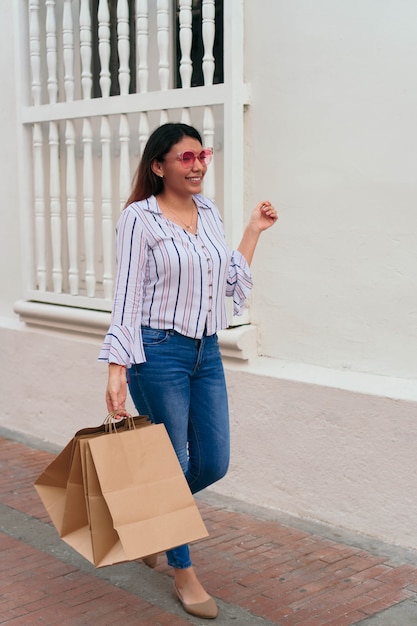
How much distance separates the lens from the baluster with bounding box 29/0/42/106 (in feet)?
21.7

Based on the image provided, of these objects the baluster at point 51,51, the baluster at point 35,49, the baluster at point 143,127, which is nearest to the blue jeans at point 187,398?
the baluster at point 143,127

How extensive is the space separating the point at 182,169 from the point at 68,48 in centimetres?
288

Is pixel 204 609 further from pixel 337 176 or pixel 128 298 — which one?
pixel 337 176

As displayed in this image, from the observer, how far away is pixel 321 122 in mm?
4941

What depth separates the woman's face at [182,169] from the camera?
153 inches

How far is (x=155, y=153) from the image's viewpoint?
3939mm

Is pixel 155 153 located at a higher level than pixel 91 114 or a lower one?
lower

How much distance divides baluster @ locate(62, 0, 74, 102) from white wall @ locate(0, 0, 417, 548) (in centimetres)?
158

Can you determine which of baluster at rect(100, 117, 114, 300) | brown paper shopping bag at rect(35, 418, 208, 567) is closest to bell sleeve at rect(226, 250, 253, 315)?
brown paper shopping bag at rect(35, 418, 208, 567)

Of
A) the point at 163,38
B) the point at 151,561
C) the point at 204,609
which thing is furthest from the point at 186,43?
the point at 204,609

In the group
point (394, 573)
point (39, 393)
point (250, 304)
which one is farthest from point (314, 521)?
point (39, 393)

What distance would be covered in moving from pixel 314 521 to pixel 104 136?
9.08 ft

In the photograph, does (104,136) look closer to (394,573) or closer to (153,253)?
(153,253)

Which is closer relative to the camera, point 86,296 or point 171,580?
point 171,580
